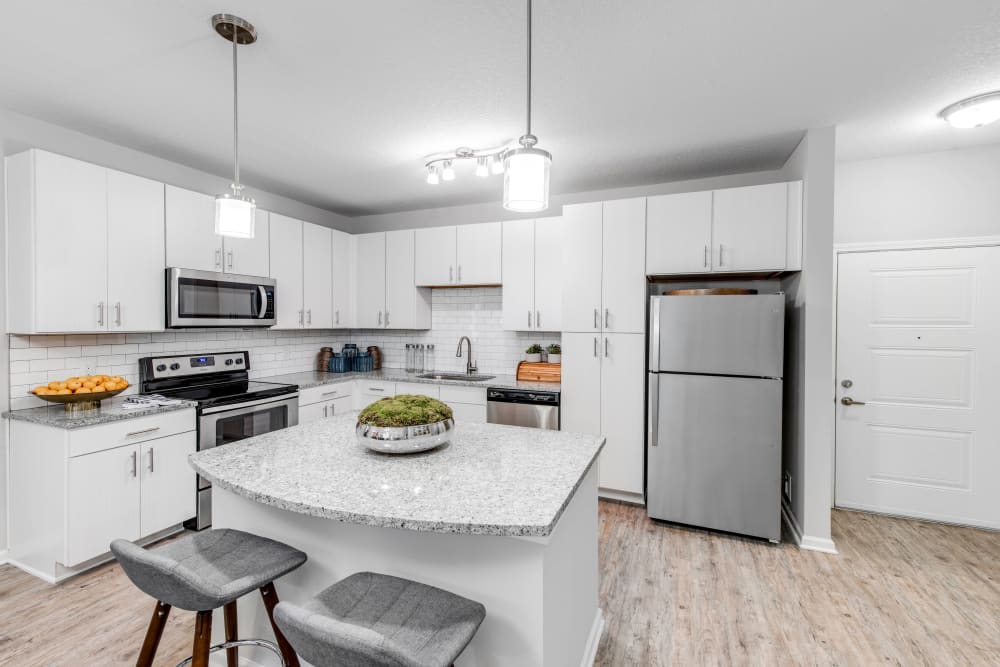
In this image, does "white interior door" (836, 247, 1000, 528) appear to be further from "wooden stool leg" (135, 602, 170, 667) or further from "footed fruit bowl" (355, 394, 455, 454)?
"wooden stool leg" (135, 602, 170, 667)

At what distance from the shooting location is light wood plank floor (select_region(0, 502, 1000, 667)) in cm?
202

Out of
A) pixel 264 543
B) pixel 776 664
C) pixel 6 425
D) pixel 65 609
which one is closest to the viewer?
pixel 264 543

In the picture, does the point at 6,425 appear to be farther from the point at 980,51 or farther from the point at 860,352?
the point at 860,352

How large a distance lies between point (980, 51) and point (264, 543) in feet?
11.2

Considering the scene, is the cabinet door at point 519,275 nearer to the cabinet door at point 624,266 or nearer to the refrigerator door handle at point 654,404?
the cabinet door at point 624,266

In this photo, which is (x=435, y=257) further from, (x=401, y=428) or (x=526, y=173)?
(x=526, y=173)

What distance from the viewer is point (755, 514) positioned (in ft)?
9.85

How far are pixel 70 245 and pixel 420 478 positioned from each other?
256 cm

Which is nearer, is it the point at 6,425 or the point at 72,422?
the point at 72,422

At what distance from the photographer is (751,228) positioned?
3.16m

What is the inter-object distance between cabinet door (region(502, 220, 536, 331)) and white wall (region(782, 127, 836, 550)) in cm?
195

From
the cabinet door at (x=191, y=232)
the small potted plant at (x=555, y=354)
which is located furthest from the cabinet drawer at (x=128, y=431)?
the small potted plant at (x=555, y=354)

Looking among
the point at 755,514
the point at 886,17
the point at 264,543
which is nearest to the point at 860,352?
the point at 755,514

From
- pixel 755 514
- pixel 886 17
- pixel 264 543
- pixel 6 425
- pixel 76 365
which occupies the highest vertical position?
pixel 886 17
